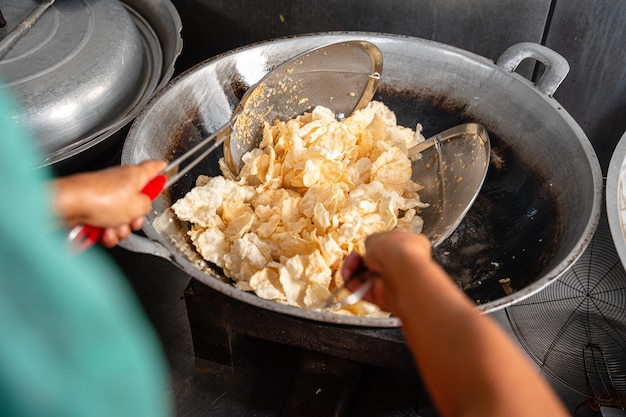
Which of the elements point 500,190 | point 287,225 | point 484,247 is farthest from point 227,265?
point 500,190

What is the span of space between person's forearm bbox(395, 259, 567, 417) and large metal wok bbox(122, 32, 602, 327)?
53 cm

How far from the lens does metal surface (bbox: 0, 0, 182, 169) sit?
1.70m

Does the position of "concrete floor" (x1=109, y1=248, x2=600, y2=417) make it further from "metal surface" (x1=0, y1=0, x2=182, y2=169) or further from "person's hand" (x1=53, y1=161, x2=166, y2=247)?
"person's hand" (x1=53, y1=161, x2=166, y2=247)

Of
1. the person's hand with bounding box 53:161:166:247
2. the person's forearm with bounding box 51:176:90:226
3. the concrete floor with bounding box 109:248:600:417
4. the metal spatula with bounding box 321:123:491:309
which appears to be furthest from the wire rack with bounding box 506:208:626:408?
the person's forearm with bounding box 51:176:90:226

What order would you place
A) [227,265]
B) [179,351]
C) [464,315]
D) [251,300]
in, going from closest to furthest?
[464,315] < [251,300] < [227,265] < [179,351]

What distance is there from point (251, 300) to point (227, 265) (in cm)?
33

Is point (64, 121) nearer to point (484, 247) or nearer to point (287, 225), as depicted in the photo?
point (287, 225)

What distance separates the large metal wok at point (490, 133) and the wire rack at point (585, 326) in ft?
1.50

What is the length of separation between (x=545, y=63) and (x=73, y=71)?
1401 mm

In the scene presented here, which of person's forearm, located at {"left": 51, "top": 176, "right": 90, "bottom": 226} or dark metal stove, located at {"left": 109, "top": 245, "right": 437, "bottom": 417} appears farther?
dark metal stove, located at {"left": 109, "top": 245, "right": 437, "bottom": 417}

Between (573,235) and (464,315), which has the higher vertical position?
(464,315)

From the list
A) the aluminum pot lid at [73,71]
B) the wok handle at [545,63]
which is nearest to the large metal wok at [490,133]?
the wok handle at [545,63]

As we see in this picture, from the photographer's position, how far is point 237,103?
5.74ft

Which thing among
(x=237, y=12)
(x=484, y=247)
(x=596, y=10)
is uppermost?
(x=596, y=10)
